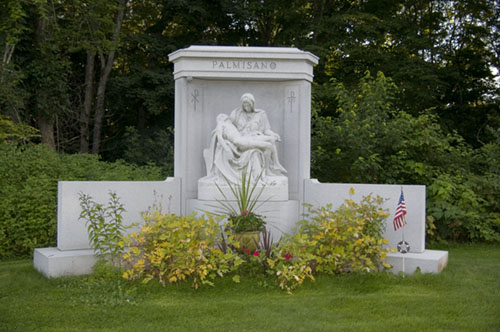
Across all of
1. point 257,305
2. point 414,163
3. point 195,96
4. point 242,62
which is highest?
point 242,62

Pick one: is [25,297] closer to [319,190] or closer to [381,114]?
[319,190]

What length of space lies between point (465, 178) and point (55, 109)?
34.4 ft

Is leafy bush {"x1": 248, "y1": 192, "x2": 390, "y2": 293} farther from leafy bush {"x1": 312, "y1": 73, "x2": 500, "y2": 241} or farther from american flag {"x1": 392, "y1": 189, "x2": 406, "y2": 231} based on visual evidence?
leafy bush {"x1": 312, "y1": 73, "x2": 500, "y2": 241}

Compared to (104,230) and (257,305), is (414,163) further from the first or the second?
(104,230)

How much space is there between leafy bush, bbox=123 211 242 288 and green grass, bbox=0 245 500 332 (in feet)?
0.52

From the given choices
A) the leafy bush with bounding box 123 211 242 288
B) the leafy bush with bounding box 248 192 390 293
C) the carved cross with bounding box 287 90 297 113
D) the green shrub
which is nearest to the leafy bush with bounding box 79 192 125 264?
the leafy bush with bounding box 123 211 242 288

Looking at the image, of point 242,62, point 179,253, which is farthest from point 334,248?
point 242,62

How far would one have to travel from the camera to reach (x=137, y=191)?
6.96 meters

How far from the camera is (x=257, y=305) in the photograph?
4.95 m

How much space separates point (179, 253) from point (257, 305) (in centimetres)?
101

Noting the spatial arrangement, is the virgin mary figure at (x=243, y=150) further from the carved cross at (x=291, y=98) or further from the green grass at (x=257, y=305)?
the green grass at (x=257, y=305)

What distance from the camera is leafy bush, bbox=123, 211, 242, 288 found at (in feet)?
18.1

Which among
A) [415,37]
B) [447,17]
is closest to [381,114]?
[415,37]

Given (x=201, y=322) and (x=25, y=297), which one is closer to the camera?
(x=201, y=322)
